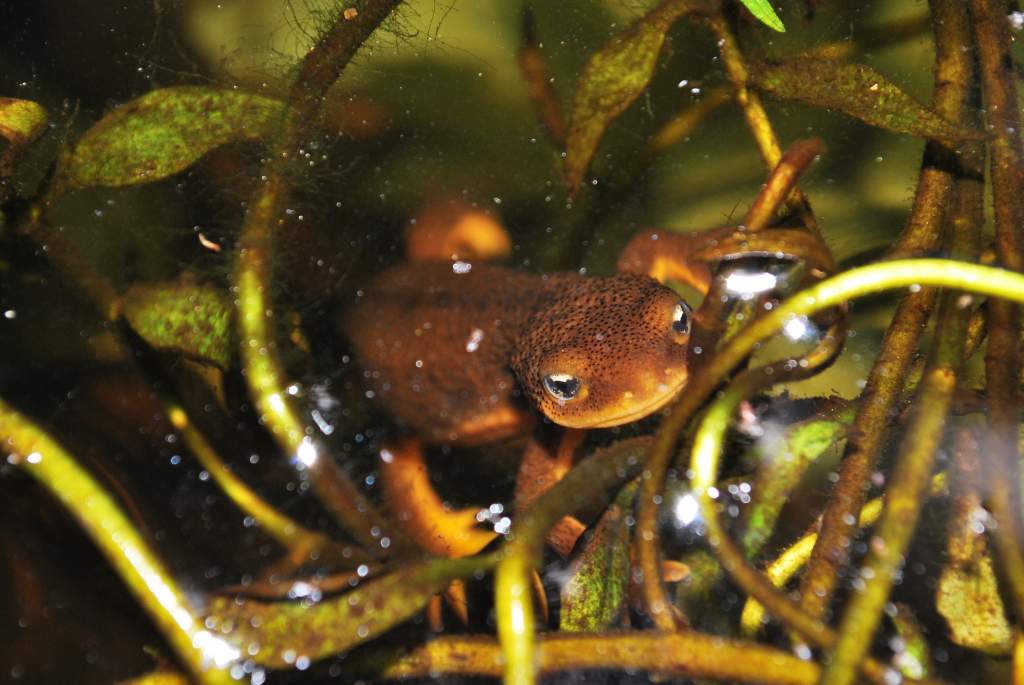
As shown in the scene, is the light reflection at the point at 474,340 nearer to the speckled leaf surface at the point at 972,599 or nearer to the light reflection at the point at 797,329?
the light reflection at the point at 797,329

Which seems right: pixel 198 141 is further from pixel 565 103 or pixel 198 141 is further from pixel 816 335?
pixel 816 335

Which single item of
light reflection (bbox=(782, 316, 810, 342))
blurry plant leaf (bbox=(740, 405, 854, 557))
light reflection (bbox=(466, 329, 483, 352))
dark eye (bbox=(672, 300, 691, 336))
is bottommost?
blurry plant leaf (bbox=(740, 405, 854, 557))

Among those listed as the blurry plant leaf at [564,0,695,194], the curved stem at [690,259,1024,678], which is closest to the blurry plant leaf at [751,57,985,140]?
the blurry plant leaf at [564,0,695,194]

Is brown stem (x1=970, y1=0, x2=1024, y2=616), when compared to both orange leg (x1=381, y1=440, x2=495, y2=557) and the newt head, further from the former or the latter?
orange leg (x1=381, y1=440, x2=495, y2=557)

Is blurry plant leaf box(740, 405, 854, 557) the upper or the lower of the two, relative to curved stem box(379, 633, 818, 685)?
upper

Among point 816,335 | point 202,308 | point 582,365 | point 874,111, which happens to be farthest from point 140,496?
point 874,111

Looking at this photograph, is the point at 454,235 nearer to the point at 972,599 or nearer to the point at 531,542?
the point at 531,542

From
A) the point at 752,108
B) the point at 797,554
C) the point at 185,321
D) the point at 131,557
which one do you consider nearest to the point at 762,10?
the point at 752,108
